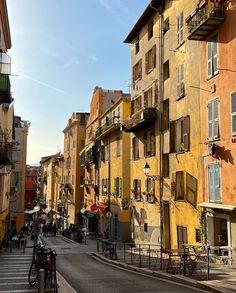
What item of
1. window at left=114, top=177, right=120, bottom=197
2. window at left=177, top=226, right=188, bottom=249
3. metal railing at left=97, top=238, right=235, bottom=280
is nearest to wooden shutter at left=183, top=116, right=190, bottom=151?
window at left=177, top=226, right=188, bottom=249

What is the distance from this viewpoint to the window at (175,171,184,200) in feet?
75.0

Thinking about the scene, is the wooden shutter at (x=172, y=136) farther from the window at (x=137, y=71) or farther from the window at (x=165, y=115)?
the window at (x=137, y=71)

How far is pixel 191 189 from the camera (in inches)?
858

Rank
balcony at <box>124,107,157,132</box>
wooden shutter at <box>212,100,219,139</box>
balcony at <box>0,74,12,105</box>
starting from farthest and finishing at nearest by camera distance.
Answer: balcony at <box>124,107,157,132</box> < balcony at <box>0,74,12,105</box> < wooden shutter at <box>212,100,219,139</box>

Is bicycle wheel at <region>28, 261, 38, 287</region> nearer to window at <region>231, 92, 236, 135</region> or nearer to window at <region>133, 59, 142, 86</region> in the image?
window at <region>231, 92, 236, 135</region>

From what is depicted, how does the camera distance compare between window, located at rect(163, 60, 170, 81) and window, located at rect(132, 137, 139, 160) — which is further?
window, located at rect(132, 137, 139, 160)

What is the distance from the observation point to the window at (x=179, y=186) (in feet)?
75.0

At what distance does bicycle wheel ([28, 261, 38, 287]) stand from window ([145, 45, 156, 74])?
1895 centimetres

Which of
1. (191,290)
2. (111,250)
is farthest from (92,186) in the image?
(191,290)

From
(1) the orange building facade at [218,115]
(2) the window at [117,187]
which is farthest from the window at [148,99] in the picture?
(2) the window at [117,187]

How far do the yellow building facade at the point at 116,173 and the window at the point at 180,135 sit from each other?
10.1 m

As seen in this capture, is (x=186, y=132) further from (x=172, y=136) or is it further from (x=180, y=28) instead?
(x=180, y=28)

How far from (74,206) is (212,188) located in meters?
47.6

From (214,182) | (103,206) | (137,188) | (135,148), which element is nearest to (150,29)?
(135,148)
